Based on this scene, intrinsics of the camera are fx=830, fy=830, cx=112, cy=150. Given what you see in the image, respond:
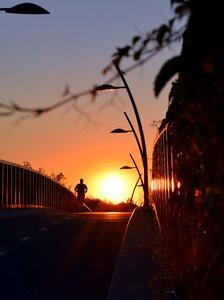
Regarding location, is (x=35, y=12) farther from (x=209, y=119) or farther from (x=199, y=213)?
(x=209, y=119)

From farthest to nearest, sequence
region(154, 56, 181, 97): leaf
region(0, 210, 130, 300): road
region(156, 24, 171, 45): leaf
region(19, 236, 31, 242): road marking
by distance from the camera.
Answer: region(19, 236, 31, 242): road marking, region(0, 210, 130, 300): road, region(154, 56, 181, 97): leaf, region(156, 24, 171, 45): leaf

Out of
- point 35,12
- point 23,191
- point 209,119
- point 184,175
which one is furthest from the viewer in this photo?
point 23,191

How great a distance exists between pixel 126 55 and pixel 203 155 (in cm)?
83

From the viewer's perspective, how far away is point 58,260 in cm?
1689

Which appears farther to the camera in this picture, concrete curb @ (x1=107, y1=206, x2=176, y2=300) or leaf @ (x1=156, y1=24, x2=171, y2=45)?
concrete curb @ (x1=107, y1=206, x2=176, y2=300)

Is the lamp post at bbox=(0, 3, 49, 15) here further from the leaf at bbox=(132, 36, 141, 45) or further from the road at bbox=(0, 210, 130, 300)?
the leaf at bbox=(132, 36, 141, 45)

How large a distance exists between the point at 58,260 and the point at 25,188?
103 feet

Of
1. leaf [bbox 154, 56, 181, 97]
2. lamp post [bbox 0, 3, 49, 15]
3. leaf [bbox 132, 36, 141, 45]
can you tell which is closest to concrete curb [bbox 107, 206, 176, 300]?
lamp post [bbox 0, 3, 49, 15]

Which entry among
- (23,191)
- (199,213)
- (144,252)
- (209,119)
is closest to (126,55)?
(209,119)

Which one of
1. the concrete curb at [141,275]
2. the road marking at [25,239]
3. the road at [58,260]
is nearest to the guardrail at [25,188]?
the road at [58,260]

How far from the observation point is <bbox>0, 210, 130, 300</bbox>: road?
12852mm

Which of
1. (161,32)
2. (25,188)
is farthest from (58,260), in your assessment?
(25,188)

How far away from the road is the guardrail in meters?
15.6

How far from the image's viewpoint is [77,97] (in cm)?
350
